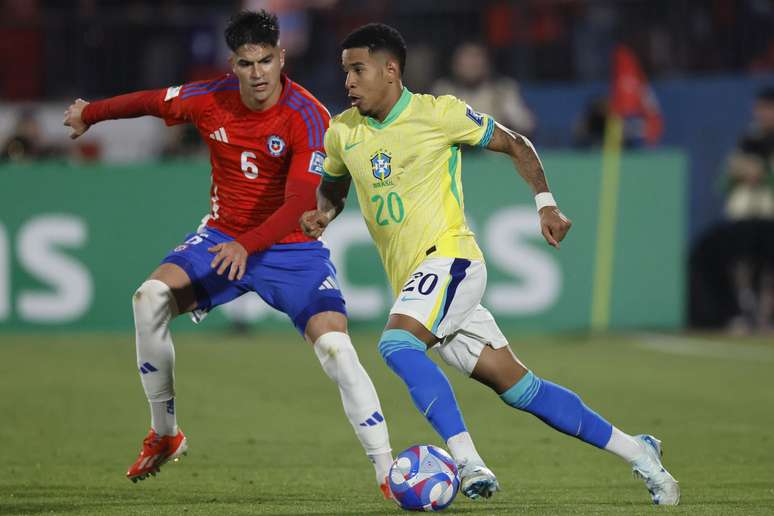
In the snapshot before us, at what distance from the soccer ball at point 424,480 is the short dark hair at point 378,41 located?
1832mm

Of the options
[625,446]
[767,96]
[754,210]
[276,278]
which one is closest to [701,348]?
[754,210]

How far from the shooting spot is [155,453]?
7.63m

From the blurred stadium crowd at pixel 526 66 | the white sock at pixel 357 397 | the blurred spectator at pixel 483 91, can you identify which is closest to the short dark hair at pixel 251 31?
the white sock at pixel 357 397

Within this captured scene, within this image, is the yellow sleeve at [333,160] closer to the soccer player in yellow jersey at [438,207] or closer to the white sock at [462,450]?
the soccer player in yellow jersey at [438,207]

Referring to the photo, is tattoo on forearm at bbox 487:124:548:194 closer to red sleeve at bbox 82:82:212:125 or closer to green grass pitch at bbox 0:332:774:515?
green grass pitch at bbox 0:332:774:515

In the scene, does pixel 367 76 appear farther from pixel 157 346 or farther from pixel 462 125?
pixel 157 346

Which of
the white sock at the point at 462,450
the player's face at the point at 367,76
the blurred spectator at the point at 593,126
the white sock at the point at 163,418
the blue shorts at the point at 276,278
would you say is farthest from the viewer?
the blurred spectator at the point at 593,126

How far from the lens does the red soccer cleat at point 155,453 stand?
7566mm

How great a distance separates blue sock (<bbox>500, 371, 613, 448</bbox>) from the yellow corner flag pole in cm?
980

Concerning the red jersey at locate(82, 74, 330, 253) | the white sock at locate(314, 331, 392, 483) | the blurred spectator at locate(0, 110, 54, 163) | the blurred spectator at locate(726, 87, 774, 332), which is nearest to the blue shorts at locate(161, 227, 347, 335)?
the red jersey at locate(82, 74, 330, 253)

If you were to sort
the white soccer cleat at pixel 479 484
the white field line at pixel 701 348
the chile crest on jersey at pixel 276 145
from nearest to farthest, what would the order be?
the white soccer cleat at pixel 479 484, the chile crest on jersey at pixel 276 145, the white field line at pixel 701 348

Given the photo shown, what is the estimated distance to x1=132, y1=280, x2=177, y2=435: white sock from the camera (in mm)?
7445

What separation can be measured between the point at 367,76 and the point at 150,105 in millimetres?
1525

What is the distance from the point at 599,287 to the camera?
16578mm
